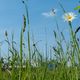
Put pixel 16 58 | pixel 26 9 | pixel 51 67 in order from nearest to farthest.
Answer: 1. pixel 26 9
2. pixel 16 58
3. pixel 51 67

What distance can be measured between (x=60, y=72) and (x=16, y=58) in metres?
0.66

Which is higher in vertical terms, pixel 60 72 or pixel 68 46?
pixel 68 46

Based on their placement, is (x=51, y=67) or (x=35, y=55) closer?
(x=35, y=55)

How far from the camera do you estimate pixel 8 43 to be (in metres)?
2.51

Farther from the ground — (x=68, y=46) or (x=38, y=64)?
(x=68, y=46)

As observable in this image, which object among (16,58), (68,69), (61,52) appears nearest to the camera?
(16,58)

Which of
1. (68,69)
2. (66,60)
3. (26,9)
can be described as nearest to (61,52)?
(66,60)

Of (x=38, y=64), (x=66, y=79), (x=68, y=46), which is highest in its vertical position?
(x=68, y=46)

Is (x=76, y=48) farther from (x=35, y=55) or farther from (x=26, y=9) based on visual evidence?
(x=35, y=55)

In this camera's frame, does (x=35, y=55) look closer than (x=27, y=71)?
No

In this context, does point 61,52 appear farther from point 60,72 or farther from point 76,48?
point 76,48

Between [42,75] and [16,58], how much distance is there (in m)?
0.29

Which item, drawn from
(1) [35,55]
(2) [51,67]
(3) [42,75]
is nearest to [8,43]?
(1) [35,55]

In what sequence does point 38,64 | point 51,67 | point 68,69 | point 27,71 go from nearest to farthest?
point 27,71 < point 38,64 < point 68,69 < point 51,67
